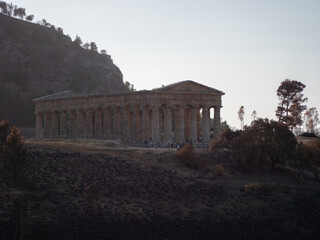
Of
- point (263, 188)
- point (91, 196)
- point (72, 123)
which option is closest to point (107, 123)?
point (72, 123)

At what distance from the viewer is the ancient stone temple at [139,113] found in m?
80.7

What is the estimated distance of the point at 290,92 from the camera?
9925 centimetres

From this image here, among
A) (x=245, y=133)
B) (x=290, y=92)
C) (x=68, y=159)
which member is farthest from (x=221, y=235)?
(x=290, y=92)

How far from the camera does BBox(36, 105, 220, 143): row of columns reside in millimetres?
81438

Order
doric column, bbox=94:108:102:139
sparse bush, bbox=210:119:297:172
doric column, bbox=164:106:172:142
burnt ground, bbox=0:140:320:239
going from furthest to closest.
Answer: doric column, bbox=94:108:102:139
doric column, bbox=164:106:172:142
sparse bush, bbox=210:119:297:172
burnt ground, bbox=0:140:320:239

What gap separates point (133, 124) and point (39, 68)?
86911 millimetres

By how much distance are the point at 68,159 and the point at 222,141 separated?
79.9 ft

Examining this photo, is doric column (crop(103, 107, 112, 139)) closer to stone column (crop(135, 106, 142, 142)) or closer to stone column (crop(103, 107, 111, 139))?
stone column (crop(103, 107, 111, 139))

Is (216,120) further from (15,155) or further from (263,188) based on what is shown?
(15,155)

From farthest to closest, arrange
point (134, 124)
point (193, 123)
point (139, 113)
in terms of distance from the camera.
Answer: point (134, 124), point (139, 113), point (193, 123)

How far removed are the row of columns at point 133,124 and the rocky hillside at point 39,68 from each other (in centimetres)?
4125

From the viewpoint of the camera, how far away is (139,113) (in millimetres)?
86562

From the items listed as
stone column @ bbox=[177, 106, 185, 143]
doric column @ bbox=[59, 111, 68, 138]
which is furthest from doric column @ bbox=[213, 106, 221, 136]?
doric column @ bbox=[59, 111, 68, 138]

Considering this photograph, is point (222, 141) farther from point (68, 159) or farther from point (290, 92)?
point (290, 92)
